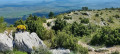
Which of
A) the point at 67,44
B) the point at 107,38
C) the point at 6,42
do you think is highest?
the point at 6,42

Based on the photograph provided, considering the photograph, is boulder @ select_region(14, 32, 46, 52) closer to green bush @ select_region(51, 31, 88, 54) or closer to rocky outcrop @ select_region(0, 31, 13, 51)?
rocky outcrop @ select_region(0, 31, 13, 51)

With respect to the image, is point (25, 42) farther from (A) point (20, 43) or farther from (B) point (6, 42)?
(B) point (6, 42)

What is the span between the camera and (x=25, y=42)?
555 inches

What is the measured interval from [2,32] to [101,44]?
12105mm

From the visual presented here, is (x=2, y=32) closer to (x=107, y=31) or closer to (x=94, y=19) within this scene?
(x=107, y=31)

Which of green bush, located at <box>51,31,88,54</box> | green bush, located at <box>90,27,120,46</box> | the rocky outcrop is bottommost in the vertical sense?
green bush, located at <box>90,27,120,46</box>

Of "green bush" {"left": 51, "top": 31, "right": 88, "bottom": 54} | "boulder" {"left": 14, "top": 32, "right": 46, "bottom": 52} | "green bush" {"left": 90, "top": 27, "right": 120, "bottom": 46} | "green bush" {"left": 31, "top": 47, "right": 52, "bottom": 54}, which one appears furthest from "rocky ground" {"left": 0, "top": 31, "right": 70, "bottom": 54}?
"green bush" {"left": 90, "top": 27, "right": 120, "bottom": 46}

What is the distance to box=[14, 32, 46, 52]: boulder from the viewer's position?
542 inches

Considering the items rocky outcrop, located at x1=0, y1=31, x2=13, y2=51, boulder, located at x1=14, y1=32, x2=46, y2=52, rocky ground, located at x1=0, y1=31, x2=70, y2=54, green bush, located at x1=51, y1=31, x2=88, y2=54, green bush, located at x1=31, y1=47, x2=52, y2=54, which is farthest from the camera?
green bush, located at x1=51, y1=31, x2=88, y2=54

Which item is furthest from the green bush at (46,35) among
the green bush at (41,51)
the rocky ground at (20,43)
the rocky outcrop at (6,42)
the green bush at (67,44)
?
the green bush at (41,51)

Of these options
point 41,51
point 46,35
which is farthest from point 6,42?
point 46,35

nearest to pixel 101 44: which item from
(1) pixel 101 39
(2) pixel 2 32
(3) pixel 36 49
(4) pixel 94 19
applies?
(1) pixel 101 39

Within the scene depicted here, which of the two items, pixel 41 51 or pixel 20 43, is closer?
pixel 41 51

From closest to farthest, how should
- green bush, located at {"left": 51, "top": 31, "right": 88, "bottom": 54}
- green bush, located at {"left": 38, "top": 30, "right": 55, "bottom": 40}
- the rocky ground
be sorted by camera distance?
the rocky ground, green bush, located at {"left": 51, "top": 31, "right": 88, "bottom": 54}, green bush, located at {"left": 38, "top": 30, "right": 55, "bottom": 40}
